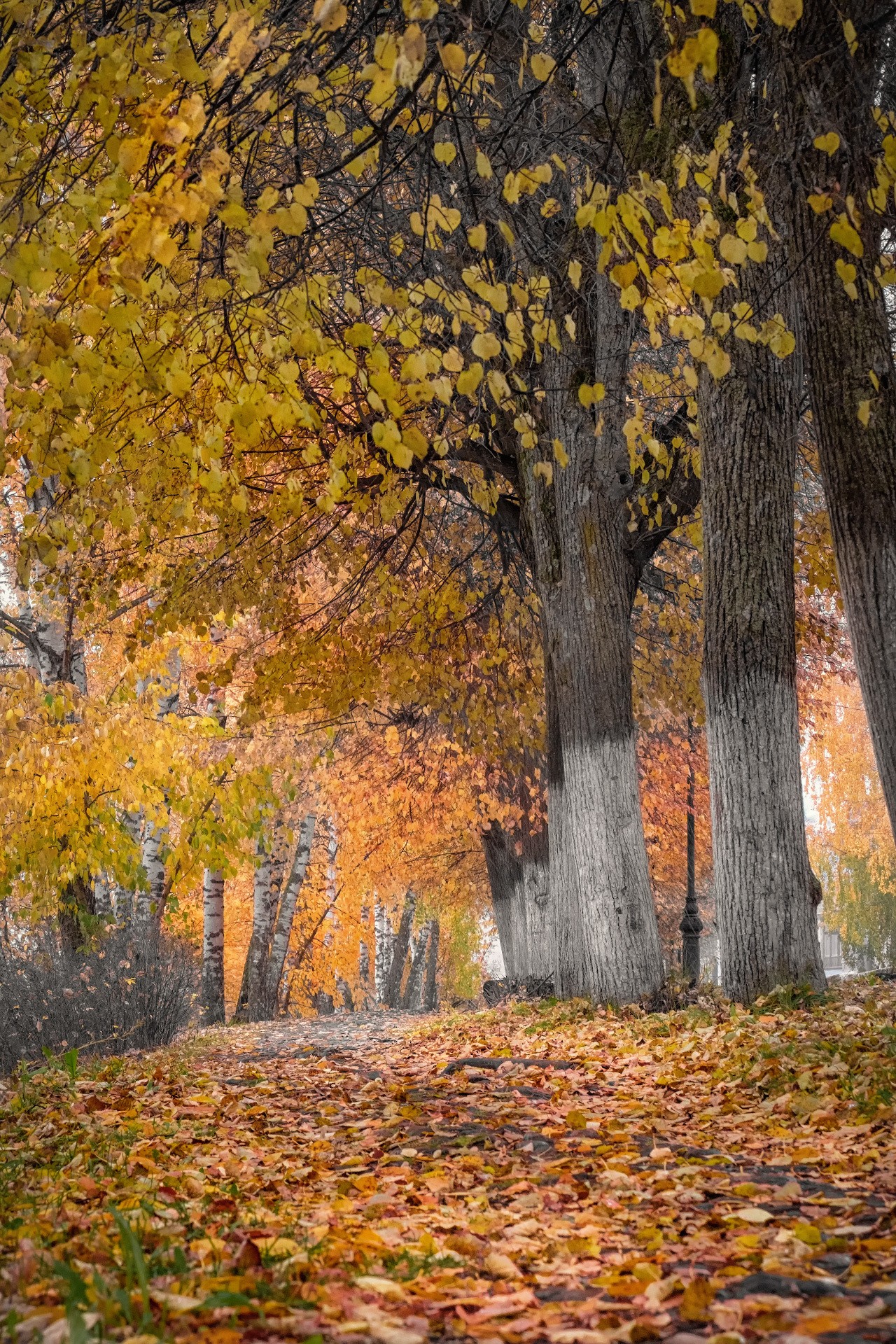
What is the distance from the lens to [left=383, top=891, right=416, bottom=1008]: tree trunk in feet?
86.4

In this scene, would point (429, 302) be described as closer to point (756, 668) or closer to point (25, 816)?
point (756, 668)

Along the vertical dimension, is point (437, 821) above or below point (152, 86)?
below

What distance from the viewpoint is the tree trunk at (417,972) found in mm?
33844

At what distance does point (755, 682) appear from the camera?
6.92 m

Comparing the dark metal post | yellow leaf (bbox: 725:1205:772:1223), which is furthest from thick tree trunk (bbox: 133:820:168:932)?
yellow leaf (bbox: 725:1205:772:1223)

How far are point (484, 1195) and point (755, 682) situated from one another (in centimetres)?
407

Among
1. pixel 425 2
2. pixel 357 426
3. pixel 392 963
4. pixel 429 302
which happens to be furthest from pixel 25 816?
pixel 392 963

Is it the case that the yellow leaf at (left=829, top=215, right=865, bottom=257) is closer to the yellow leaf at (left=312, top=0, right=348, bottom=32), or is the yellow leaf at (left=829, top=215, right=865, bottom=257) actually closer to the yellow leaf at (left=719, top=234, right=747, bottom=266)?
the yellow leaf at (left=719, top=234, right=747, bottom=266)

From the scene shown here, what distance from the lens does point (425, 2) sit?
317 centimetres

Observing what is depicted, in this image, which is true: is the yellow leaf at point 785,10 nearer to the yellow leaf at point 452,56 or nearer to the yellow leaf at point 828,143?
the yellow leaf at point 828,143

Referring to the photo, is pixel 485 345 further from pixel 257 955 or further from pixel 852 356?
pixel 257 955

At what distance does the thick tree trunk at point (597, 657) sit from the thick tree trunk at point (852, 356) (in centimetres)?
345

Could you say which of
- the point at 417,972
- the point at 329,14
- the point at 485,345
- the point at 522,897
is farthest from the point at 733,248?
the point at 417,972

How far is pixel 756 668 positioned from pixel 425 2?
465 centimetres
